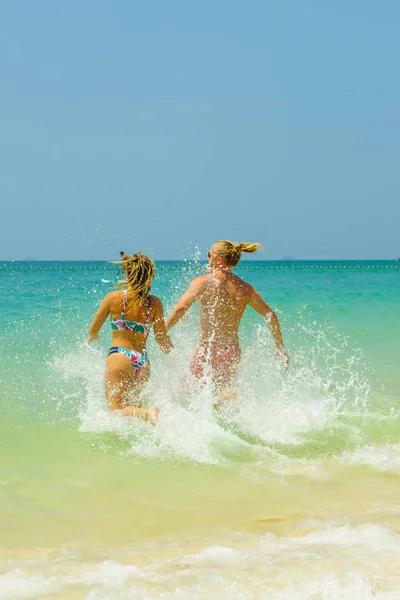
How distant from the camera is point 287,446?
17.0 ft

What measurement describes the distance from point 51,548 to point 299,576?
129 centimetres

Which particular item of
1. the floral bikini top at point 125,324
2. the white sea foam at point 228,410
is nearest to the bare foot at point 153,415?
the white sea foam at point 228,410

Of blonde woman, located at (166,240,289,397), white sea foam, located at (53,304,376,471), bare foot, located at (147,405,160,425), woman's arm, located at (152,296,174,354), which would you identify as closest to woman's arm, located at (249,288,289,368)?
blonde woman, located at (166,240,289,397)

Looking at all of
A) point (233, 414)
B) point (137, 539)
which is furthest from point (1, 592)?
point (233, 414)

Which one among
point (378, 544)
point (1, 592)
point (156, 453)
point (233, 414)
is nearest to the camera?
point (1, 592)

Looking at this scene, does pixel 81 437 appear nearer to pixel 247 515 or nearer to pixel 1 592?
pixel 247 515

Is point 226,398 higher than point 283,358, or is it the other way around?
point 283,358

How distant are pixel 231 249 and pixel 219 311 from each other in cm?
60

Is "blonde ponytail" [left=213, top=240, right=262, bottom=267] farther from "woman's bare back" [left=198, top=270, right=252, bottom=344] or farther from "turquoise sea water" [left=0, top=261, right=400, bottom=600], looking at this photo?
"turquoise sea water" [left=0, top=261, right=400, bottom=600]

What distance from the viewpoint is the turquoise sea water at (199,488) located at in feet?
9.89

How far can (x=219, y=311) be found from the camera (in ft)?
20.5

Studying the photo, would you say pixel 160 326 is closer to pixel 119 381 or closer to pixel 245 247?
pixel 119 381

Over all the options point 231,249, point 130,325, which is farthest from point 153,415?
point 231,249

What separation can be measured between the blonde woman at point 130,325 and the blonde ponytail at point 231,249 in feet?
2.60
